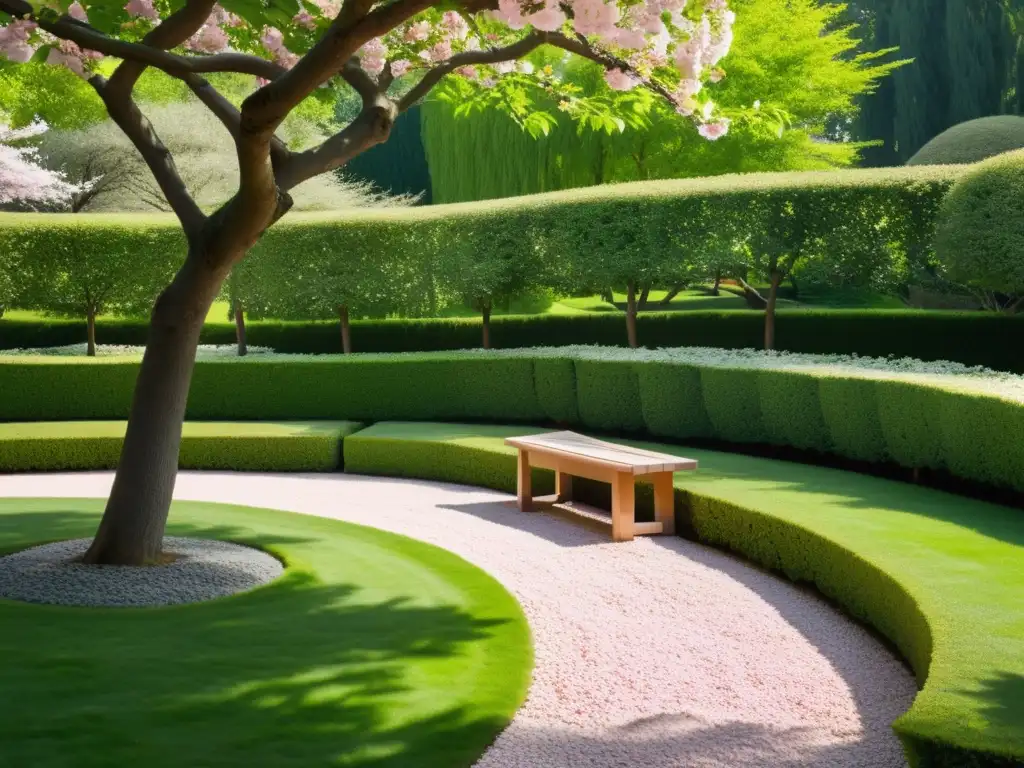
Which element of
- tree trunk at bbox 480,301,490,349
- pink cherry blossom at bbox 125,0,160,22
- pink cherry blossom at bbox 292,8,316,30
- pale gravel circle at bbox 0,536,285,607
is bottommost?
pale gravel circle at bbox 0,536,285,607

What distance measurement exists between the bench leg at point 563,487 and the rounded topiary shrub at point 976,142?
16111mm

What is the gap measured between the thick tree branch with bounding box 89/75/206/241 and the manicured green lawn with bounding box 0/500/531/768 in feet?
7.89

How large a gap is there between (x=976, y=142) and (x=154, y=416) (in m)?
21.2

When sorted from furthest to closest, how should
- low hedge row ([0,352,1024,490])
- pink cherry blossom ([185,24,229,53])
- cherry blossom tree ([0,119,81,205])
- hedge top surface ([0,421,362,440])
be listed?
1. cherry blossom tree ([0,119,81,205])
2. hedge top surface ([0,421,362,440])
3. low hedge row ([0,352,1024,490])
4. pink cherry blossom ([185,24,229,53])

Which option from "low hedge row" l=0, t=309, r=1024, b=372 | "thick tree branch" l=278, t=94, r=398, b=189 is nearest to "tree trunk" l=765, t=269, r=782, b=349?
"low hedge row" l=0, t=309, r=1024, b=372

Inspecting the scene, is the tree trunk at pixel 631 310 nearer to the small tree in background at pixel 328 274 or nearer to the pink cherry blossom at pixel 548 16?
the small tree in background at pixel 328 274

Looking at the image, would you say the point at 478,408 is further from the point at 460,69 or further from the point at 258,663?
the point at 258,663

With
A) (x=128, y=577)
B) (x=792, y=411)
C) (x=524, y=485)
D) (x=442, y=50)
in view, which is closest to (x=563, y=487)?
(x=524, y=485)

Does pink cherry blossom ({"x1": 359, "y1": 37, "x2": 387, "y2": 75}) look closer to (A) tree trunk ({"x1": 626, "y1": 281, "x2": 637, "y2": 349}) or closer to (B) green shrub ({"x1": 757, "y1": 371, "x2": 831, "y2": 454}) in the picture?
(B) green shrub ({"x1": 757, "y1": 371, "x2": 831, "y2": 454})

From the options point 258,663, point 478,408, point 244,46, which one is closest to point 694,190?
point 478,408

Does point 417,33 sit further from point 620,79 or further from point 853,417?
point 853,417

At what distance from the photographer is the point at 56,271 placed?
18.5 meters

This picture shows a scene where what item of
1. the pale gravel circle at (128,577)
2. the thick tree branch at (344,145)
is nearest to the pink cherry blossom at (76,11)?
the thick tree branch at (344,145)

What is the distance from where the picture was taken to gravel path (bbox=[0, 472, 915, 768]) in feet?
16.1
